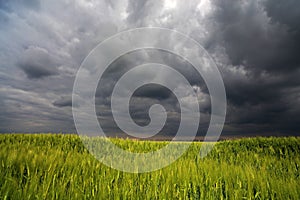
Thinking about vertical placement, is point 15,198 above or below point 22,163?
below

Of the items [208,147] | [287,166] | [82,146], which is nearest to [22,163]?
[82,146]

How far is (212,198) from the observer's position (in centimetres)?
381

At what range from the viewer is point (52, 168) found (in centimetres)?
461

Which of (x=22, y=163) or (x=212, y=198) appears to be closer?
(x=212, y=198)

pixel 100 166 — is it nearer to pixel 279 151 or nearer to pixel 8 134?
pixel 279 151

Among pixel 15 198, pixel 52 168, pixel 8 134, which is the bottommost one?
pixel 15 198

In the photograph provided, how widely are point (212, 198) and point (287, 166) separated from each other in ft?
17.8

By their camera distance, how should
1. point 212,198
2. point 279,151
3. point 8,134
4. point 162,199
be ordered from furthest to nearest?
1. point 8,134
2. point 279,151
3. point 212,198
4. point 162,199

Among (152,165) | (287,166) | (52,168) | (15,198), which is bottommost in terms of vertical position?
(15,198)

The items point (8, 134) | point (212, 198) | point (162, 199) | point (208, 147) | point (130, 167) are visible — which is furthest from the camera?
point (8, 134)

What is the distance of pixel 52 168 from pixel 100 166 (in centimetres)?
142

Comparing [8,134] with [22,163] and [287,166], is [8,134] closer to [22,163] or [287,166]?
[22,163]

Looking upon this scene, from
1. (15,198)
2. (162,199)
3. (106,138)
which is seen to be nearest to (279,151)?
(106,138)

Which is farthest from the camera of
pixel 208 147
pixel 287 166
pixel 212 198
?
pixel 208 147
